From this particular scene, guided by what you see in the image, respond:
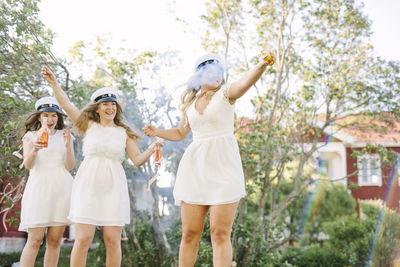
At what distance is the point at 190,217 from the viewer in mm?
2941

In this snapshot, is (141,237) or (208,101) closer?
(208,101)

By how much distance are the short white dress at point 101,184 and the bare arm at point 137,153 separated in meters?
0.08

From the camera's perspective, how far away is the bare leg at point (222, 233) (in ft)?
8.98

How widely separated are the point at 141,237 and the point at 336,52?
5.23 meters

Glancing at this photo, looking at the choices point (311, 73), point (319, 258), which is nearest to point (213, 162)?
point (311, 73)

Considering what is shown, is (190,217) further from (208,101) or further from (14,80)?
(14,80)

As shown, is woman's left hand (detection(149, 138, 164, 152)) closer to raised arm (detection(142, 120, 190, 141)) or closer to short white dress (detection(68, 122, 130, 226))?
raised arm (detection(142, 120, 190, 141))

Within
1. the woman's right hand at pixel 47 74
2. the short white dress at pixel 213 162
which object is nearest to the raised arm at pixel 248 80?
the short white dress at pixel 213 162

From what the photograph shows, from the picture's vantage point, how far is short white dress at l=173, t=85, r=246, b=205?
9.41 ft

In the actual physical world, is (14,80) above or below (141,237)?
above

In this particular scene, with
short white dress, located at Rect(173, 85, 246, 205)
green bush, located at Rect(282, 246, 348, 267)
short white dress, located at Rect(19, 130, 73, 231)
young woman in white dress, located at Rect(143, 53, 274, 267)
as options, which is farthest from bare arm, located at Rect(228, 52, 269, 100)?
green bush, located at Rect(282, 246, 348, 267)

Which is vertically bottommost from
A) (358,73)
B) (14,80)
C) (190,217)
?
(190,217)

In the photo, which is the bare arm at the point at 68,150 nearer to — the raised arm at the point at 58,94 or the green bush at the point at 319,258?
the raised arm at the point at 58,94

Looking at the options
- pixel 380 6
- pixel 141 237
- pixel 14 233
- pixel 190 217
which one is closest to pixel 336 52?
pixel 380 6
